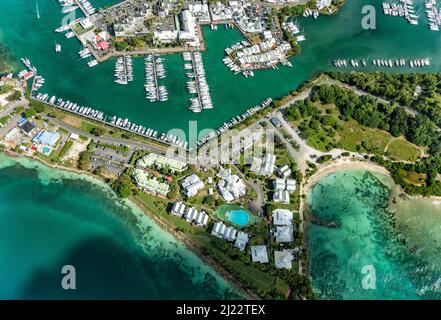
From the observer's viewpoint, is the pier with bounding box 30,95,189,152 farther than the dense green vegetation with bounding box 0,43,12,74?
No

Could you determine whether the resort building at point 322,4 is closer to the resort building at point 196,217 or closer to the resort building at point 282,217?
the resort building at point 282,217

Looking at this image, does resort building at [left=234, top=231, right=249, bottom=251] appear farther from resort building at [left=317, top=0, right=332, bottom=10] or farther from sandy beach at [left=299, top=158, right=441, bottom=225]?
resort building at [left=317, top=0, right=332, bottom=10]

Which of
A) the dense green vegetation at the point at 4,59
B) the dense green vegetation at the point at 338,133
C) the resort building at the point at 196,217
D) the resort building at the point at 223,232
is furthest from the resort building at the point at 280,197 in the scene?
the dense green vegetation at the point at 4,59

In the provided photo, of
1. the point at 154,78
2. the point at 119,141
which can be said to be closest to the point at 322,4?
the point at 154,78

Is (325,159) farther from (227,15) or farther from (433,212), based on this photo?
(227,15)

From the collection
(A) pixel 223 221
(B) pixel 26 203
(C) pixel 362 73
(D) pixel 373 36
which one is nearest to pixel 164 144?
(A) pixel 223 221

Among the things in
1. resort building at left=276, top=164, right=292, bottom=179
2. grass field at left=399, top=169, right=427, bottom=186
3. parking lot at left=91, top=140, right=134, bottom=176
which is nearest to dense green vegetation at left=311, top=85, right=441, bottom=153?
grass field at left=399, top=169, right=427, bottom=186
